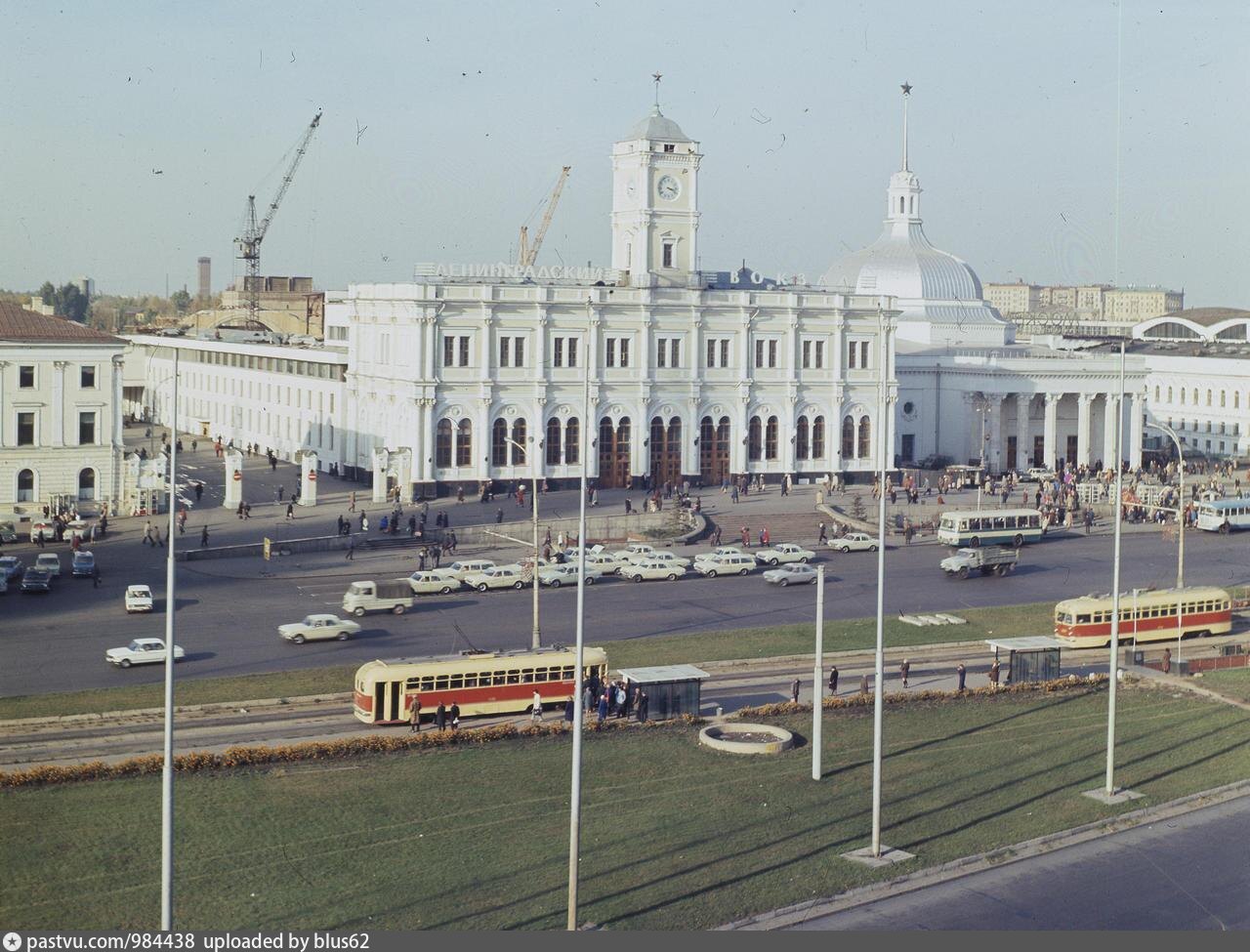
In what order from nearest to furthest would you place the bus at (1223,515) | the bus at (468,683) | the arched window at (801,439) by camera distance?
the bus at (468,683), the bus at (1223,515), the arched window at (801,439)

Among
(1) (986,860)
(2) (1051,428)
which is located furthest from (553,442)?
(1) (986,860)

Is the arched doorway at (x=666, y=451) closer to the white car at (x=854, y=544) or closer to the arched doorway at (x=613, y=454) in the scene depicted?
the arched doorway at (x=613, y=454)

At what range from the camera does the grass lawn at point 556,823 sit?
27.1m

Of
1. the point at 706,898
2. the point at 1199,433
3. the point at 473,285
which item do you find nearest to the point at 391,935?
the point at 706,898

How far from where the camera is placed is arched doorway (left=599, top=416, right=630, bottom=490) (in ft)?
272

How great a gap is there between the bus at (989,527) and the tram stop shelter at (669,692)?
30.2m

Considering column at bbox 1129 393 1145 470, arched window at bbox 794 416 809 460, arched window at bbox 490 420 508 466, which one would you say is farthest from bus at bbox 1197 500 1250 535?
arched window at bbox 490 420 508 466

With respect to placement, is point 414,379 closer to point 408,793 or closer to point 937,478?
point 937,478

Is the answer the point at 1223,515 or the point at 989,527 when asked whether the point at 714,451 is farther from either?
the point at 1223,515

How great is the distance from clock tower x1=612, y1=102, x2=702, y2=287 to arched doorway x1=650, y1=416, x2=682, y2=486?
305 inches

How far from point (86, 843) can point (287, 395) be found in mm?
67141

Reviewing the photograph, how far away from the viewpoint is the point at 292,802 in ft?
106

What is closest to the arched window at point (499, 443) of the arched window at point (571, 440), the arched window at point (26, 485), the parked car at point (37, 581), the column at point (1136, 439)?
the arched window at point (571, 440)

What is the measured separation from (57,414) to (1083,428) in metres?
53.2
